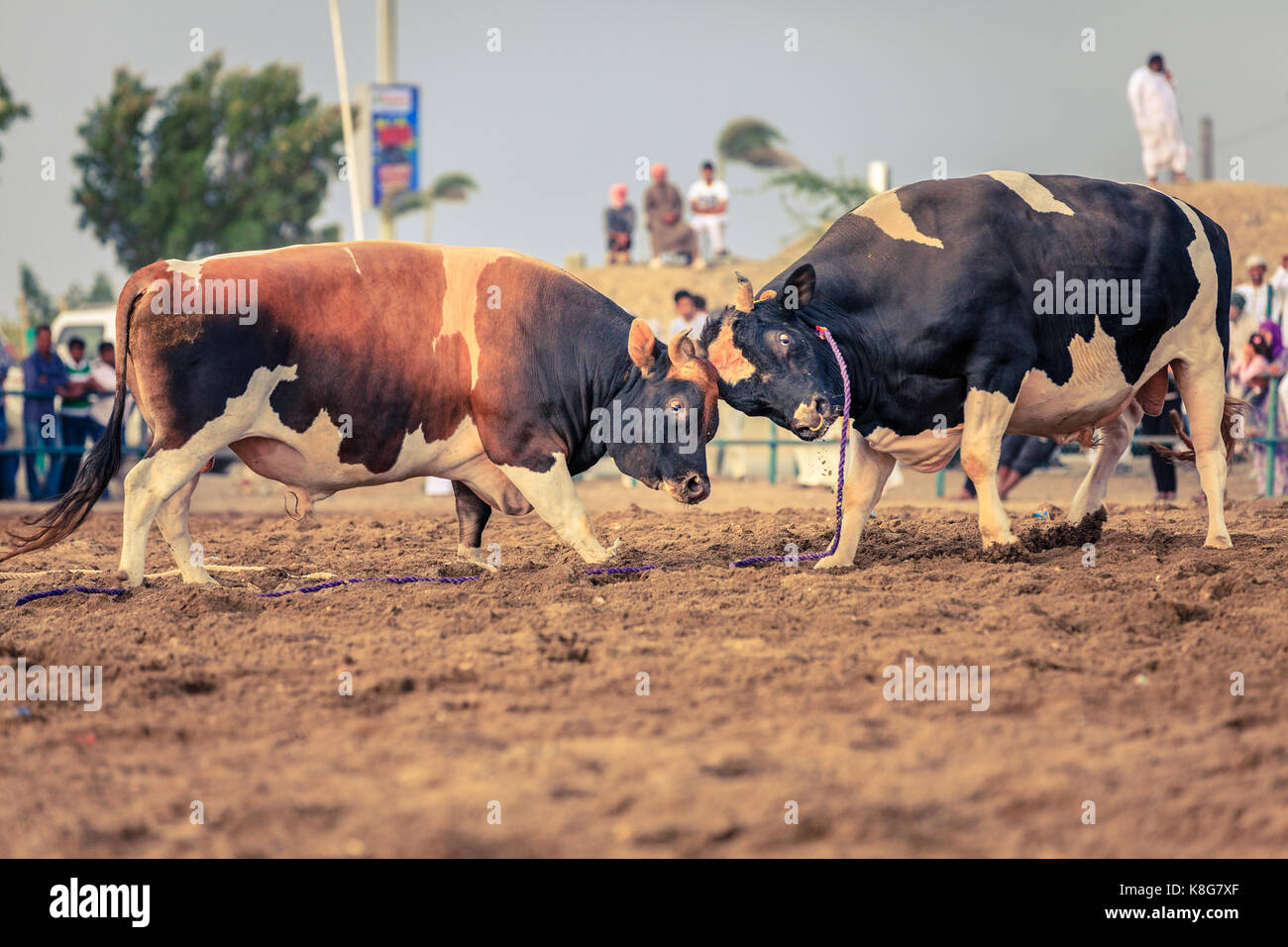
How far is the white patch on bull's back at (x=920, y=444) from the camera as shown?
265 inches

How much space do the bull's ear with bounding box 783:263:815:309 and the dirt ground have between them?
4.20 feet

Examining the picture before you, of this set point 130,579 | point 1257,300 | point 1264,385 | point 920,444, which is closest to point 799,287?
point 920,444

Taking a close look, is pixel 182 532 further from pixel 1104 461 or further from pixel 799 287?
pixel 1104 461

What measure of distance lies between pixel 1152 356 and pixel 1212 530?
3.14 ft

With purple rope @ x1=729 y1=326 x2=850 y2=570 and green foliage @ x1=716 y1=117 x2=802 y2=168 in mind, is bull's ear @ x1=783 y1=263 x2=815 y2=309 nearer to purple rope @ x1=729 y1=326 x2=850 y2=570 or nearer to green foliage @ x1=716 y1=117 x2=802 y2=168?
purple rope @ x1=729 y1=326 x2=850 y2=570

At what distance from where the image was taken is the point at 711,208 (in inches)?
951

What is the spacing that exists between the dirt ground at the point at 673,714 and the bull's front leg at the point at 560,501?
210 mm

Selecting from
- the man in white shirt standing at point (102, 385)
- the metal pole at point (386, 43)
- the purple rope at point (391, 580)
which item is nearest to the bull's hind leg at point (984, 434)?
the purple rope at point (391, 580)

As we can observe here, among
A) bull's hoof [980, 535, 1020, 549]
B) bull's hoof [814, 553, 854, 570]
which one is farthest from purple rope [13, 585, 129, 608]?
bull's hoof [980, 535, 1020, 549]

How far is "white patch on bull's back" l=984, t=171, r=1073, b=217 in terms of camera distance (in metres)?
6.82

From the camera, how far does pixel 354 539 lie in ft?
28.6

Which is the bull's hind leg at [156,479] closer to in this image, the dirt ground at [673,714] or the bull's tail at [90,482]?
the bull's tail at [90,482]

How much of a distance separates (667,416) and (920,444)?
1272mm
